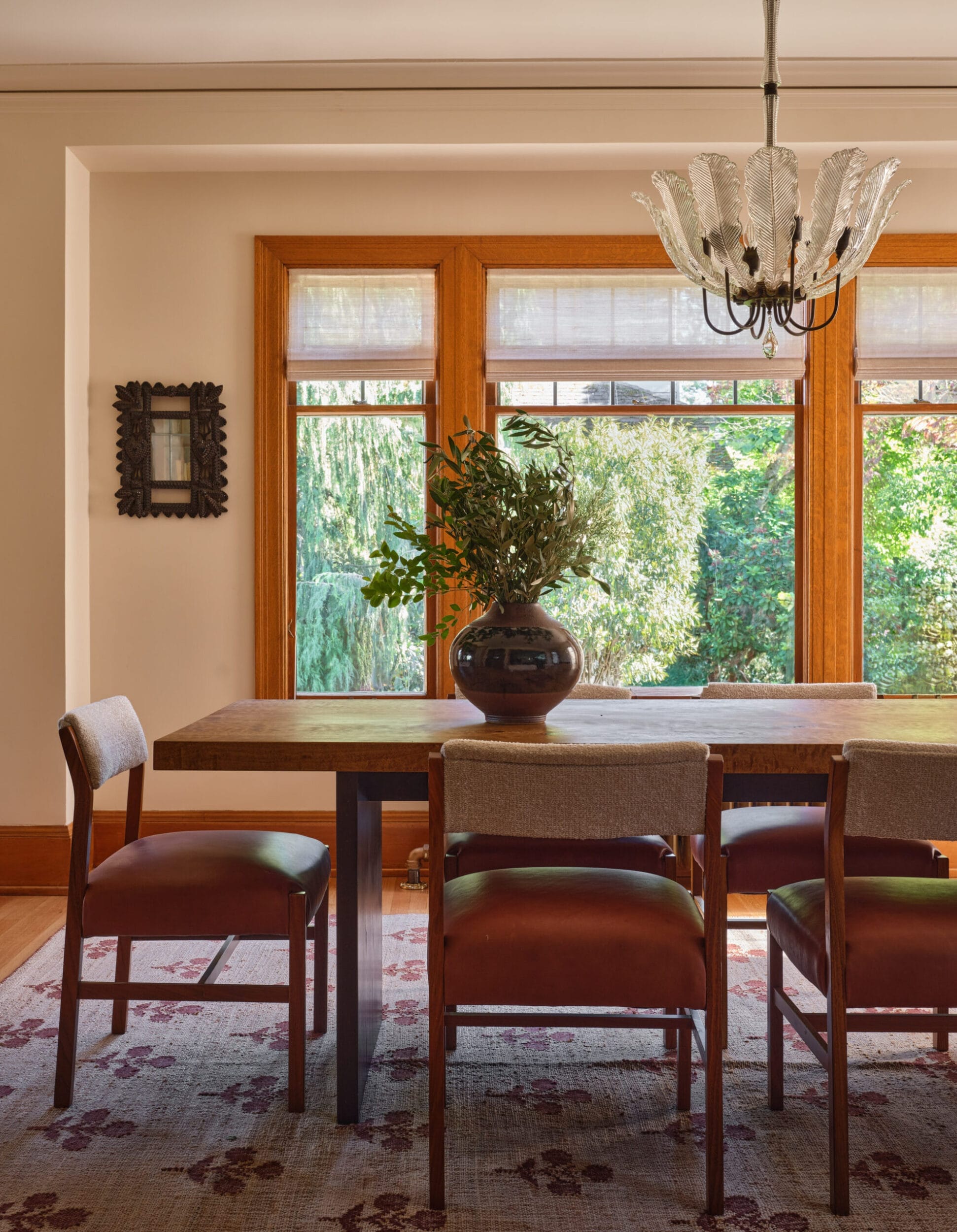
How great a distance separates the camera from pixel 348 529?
4141 millimetres

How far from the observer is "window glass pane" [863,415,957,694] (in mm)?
4129

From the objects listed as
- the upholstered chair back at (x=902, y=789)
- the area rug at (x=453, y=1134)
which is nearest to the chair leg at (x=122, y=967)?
the area rug at (x=453, y=1134)

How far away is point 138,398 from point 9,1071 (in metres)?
2.57

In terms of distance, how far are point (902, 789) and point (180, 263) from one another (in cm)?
347

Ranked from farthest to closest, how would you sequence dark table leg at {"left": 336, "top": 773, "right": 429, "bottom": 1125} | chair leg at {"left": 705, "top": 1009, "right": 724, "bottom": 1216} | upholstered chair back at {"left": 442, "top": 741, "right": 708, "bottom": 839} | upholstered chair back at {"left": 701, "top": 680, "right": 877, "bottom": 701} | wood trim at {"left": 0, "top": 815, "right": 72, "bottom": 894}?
wood trim at {"left": 0, "top": 815, "right": 72, "bottom": 894}
upholstered chair back at {"left": 701, "top": 680, "right": 877, "bottom": 701}
dark table leg at {"left": 336, "top": 773, "right": 429, "bottom": 1125}
chair leg at {"left": 705, "top": 1009, "right": 724, "bottom": 1216}
upholstered chair back at {"left": 442, "top": 741, "right": 708, "bottom": 839}

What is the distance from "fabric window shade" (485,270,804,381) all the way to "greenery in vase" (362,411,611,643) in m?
1.90

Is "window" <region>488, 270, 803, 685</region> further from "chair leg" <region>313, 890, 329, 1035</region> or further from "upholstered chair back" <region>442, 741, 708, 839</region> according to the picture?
"upholstered chair back" <region>442, 741, 708, 839</region>

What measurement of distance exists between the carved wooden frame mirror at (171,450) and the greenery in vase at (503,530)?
199 cm

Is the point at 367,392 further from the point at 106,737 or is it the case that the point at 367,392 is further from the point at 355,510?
the point at 106,737

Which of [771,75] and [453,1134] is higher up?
[771,75]

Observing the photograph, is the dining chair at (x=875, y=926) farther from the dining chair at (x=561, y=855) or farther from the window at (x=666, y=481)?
the window at (x=666, y=481)

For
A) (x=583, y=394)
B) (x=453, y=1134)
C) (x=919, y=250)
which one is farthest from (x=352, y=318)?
(x=453, y=1134)

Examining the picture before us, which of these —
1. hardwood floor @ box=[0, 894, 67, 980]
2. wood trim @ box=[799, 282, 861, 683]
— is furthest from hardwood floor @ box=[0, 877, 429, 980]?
wood trim @ box=[799, 282, 861, 683]

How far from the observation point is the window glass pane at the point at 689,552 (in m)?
4.13
